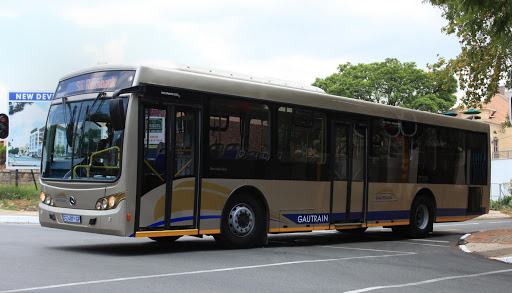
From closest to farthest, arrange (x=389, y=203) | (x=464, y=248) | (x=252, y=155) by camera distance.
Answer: (x=252, y=155) → (x=464, y=248) → (x=389, y=203)

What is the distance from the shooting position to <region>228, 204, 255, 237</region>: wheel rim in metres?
11.9

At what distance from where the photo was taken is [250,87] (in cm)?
1230

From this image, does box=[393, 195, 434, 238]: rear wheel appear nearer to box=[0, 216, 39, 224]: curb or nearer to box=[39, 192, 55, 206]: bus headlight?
box=[39, 192, 55, 206]: bus headlight

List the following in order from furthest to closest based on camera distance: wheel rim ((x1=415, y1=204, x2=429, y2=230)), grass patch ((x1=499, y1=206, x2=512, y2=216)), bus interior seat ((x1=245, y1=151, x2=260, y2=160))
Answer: grass patch ((x1=499, y1=206, x2=512, y2=216)), wheel rim ((x1=415, y1=204, x2=429, y2=230)), bus interior seat ((x1=245, y1=151, x2=260, y2=160))

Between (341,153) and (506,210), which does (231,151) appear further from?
(506,210)

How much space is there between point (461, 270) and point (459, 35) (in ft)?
43.7

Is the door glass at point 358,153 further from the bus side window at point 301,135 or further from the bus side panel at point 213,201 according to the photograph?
the bus side panel at point 213,201

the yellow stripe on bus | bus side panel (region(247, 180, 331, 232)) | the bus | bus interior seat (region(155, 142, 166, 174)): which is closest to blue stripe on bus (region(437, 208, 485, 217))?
the bus

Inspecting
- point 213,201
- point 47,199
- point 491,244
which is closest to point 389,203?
point 491,244

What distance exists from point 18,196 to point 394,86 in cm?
3947

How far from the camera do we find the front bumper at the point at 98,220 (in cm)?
1012

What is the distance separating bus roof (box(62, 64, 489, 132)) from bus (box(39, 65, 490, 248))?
24 mm

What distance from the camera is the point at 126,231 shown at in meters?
10.1

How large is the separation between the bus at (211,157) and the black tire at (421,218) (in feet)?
3.03
